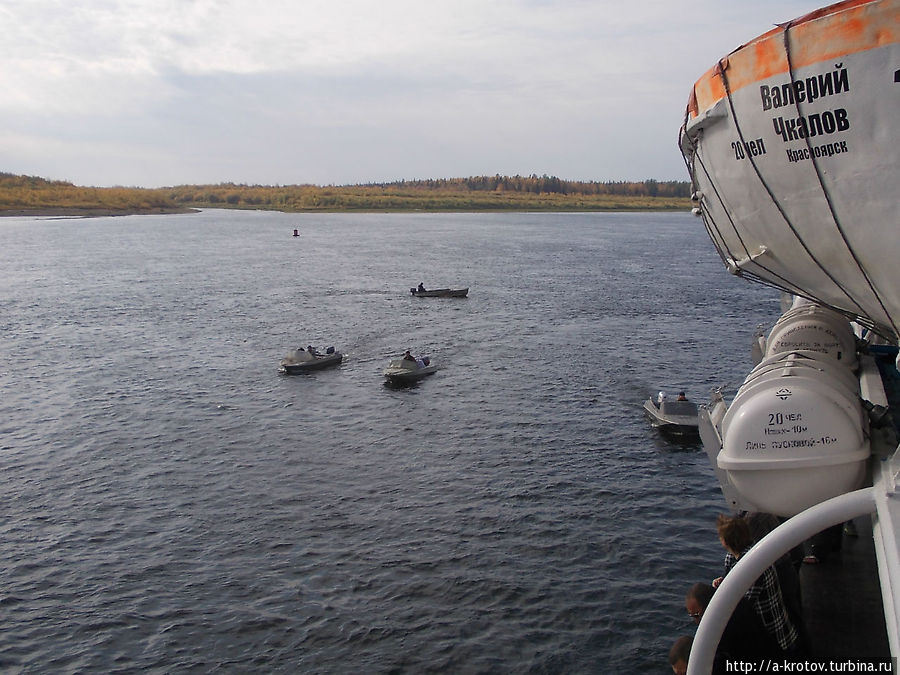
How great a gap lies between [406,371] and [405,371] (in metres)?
0.05

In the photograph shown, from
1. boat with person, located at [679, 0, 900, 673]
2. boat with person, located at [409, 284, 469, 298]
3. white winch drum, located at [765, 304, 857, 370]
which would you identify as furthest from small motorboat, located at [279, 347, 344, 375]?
boat with person, located at [679, 0, 900, 673]

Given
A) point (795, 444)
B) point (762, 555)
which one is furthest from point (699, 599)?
point (795, 444)

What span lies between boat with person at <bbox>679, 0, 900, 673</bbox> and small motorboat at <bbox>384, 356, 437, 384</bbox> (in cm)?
2668

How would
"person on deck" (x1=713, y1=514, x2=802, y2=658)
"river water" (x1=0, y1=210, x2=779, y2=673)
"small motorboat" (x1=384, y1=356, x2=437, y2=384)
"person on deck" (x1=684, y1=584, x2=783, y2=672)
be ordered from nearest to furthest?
"person on deck" (x1=684, y1=584, x2=783, y2=672) < "person on deck" (x1=713, y1=514, x2=802, y2=658) < "river water" (x1=0, y1=210, x2=779, y2=673) < "small motorboat" (x1=384, y1=356, x2=437, y2=384)

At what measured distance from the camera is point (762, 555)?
630 centimetres

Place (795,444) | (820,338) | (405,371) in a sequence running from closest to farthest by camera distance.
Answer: (795,444)
(820,338)
(405,371)

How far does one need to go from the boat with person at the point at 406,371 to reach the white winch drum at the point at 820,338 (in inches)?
941

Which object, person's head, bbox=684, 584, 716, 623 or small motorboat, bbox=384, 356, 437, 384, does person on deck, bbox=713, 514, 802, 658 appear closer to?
person's head, bbox=684, 584, 716, 623

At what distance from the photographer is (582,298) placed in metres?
64.5

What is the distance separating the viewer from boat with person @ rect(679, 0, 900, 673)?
6.39 m

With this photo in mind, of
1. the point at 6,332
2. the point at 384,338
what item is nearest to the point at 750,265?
the point at 384,338

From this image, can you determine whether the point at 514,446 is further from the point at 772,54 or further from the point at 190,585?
the point at 772,54

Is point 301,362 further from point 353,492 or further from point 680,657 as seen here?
point 680,657

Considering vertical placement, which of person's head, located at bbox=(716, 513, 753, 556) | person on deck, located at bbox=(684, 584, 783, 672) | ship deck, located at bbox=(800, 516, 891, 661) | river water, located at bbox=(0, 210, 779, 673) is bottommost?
river water, located at bbox=(0, 210, 779, 673)
